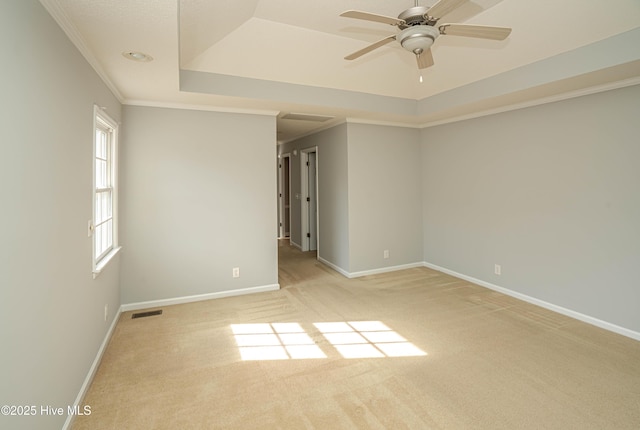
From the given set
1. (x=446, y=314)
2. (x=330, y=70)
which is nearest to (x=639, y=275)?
(x=446, y=314)

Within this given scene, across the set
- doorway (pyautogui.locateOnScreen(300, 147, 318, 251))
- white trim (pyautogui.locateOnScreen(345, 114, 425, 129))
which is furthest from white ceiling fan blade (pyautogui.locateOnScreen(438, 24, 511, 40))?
doorway (pyautogui.locateOnScreen(300, 147, 318, 251))

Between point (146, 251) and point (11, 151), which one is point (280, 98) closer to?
point (146, 251)

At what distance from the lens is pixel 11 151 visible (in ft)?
4.31

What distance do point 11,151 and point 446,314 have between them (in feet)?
12.1

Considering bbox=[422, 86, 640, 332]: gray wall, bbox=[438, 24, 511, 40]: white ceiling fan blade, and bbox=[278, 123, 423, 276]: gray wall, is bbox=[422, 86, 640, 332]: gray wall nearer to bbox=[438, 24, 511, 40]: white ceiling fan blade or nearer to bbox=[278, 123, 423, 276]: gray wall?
bbox=[278, 123, 423, 276]: gray wall

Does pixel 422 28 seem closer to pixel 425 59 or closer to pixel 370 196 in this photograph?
pixel 425 59

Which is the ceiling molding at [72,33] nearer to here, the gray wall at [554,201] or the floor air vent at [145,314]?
the floor air vent at [145,314]

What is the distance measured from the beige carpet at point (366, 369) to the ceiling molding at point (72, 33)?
2.30 m

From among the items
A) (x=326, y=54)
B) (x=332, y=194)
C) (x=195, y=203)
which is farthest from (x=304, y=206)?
(x=326, y=54)

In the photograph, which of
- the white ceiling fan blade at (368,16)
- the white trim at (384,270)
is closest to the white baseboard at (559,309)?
the white trim at (384,270)

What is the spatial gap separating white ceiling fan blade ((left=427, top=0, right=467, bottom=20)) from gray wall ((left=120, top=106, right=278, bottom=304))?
2.77 m

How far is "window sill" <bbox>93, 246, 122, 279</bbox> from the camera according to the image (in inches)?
98.1

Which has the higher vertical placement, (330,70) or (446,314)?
(330,70)

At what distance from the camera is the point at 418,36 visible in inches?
71.4
